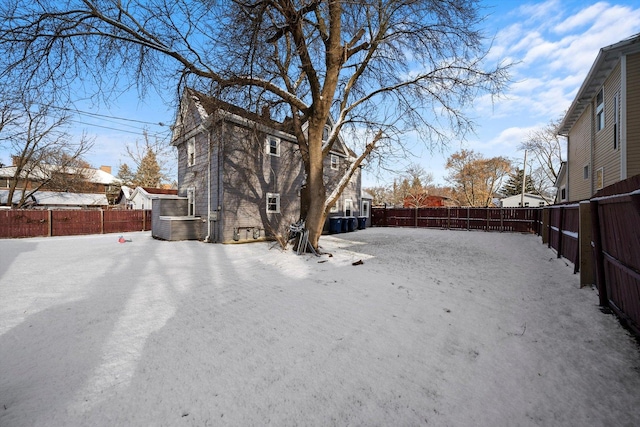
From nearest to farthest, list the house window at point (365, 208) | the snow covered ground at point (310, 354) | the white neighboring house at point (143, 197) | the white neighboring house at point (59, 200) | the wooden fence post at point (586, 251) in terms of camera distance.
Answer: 1. the snow covered ground at point (310, 354)
2. the wooden fence post at point (586, 251)
3. the house window at point (365, 208)
4. the white neighboring house at point (143, 197)
5. the white neighboring house at point (59, 200)

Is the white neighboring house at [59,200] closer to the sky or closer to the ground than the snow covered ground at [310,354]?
closer to the sky

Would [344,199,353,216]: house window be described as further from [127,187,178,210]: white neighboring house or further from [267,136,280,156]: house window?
[127,187,178,210]: white neighboring house

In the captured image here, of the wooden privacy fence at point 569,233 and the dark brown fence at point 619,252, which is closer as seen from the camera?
the dark brown fence at point 619,252

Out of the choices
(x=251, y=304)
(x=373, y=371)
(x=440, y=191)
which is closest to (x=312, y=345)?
(x=373, y=371)

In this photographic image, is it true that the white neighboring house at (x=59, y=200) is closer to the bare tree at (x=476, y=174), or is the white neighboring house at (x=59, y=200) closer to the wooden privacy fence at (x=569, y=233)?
the wooden privacy fence at (x=569, y=233)

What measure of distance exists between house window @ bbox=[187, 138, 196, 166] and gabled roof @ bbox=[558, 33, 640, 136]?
16.2m

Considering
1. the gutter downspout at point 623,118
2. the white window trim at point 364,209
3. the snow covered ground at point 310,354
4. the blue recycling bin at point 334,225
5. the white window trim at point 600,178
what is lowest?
the snow covered ground at point 310,354

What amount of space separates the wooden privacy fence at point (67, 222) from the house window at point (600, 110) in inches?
954

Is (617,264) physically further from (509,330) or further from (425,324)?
(425,324)

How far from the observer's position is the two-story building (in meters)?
7.63

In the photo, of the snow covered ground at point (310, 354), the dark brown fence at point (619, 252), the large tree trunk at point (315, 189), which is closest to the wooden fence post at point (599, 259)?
the dark brown fence at point (619, 252)

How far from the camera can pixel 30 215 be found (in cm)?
1371

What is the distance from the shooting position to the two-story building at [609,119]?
7.63 metres

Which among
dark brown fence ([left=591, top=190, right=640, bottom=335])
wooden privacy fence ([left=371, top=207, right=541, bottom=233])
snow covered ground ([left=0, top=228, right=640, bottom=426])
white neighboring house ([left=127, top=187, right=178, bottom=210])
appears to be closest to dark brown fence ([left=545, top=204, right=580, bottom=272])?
snow covered ground ([left=0, top=228, right=640, bottom=426])
